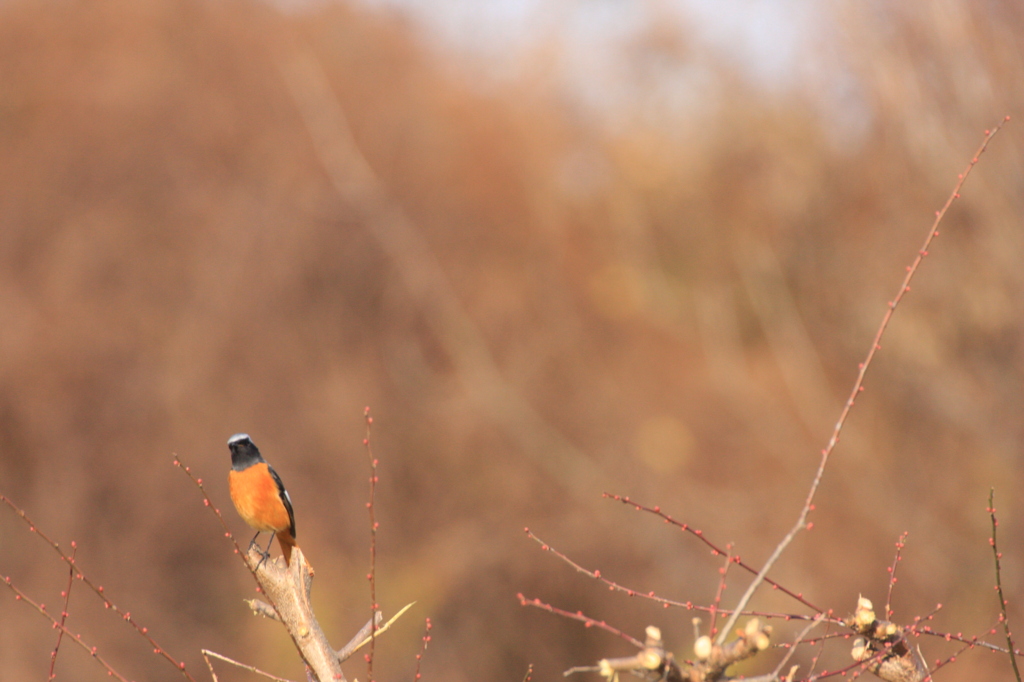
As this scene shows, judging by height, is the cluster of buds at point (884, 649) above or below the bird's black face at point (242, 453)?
below

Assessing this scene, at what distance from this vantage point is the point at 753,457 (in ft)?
38.1

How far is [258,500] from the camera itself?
258 centimetres

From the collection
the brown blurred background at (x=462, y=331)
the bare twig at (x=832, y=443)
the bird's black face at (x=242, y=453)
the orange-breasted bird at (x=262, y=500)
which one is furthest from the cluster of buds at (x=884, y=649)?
the brown blurred background at (x=462, y=331)

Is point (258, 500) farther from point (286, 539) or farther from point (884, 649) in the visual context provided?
point (884, 649)

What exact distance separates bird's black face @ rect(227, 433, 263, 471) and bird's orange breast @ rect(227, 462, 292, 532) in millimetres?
96

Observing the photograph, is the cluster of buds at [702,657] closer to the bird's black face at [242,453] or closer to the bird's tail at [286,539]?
the bird's tail at [286,539]

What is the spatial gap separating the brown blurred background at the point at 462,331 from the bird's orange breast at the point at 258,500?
5590mm

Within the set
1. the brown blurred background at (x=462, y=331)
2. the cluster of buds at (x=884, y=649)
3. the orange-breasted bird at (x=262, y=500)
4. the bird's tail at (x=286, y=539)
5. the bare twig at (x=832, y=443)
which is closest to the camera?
the bare twig at (x=832, y=443)

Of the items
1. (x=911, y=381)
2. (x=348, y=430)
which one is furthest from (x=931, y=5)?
(x=348, y=430)

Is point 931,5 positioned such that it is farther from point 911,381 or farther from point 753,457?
point 753,457

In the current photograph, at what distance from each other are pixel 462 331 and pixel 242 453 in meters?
7.94

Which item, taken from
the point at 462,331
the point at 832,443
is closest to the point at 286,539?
the point at 832,443

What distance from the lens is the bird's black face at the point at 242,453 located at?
2727mm

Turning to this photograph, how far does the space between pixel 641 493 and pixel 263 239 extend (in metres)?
5.18
